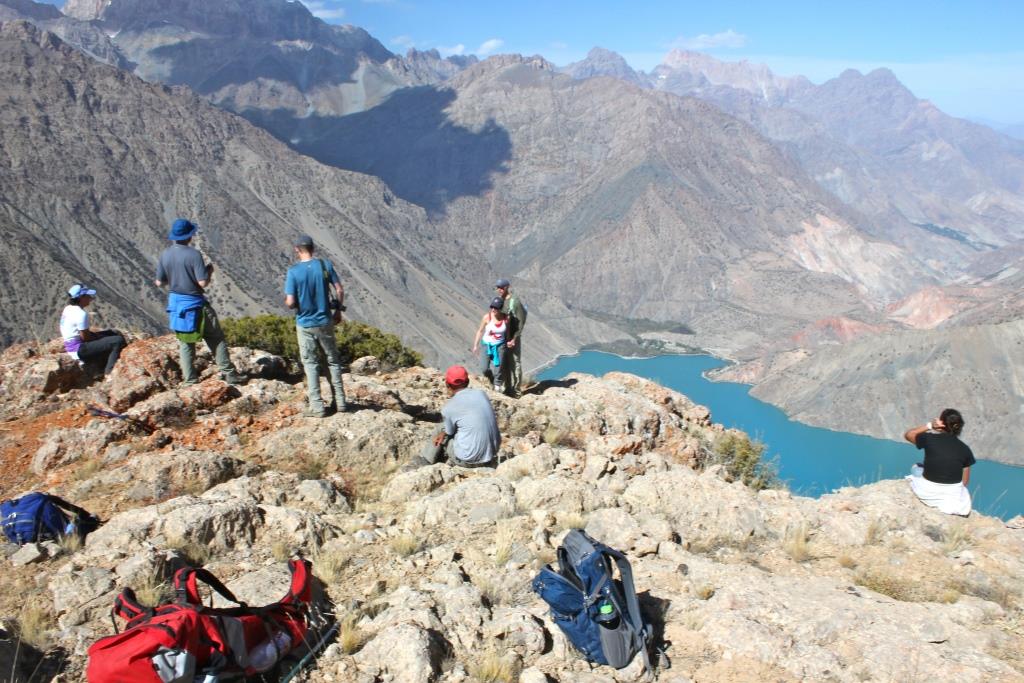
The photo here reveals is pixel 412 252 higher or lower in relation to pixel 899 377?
higher

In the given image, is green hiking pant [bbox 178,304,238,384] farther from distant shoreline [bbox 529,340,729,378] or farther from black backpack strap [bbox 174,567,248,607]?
distant shoreline [bbox 529,340,729,378]

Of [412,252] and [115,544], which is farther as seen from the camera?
[412,252]

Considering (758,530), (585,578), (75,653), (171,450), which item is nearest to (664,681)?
(585,578)

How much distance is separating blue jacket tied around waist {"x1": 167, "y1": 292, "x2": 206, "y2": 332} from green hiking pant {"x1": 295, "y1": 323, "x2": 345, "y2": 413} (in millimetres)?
1312

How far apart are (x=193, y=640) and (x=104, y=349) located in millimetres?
7221

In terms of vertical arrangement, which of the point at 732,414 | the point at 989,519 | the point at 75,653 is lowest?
the point at 732,414

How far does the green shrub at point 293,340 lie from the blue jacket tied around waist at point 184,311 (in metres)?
5.68

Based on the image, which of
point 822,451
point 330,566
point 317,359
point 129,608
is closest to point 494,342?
point 317,359

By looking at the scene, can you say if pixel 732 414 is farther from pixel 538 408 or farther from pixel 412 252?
pixel 538 408

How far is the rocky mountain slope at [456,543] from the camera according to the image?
423 centimetres

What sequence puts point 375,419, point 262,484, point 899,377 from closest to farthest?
point 262,484
point 375,419
point 899,377

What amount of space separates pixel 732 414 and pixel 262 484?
3829 inches

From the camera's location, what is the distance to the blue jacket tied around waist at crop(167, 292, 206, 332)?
7.84 metres

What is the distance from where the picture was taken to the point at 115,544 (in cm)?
499
